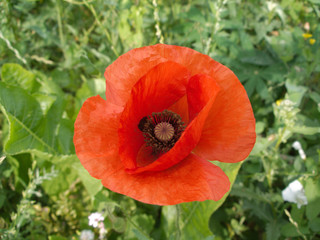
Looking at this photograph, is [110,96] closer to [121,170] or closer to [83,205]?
[121,170]

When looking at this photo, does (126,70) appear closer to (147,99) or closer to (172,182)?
(147,99)

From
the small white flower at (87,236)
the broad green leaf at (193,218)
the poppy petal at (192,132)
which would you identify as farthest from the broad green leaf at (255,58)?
the small white flower at (87,236)

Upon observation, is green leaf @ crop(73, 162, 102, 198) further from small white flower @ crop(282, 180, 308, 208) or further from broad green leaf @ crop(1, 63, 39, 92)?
small white flower @ crop(282, 180, 308, 208)

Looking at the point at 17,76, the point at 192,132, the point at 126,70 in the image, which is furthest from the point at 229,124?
the point at 17,76

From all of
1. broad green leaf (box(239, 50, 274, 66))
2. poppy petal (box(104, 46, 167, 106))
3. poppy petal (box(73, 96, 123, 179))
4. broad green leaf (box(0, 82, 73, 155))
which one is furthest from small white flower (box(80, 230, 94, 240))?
broad green leaf (box(239, 50, 274, 66))

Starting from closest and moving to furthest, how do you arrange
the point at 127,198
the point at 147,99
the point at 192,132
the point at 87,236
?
the point at 192,132 → the point at 147,99 → the point at 87,236 → the point at 127,198

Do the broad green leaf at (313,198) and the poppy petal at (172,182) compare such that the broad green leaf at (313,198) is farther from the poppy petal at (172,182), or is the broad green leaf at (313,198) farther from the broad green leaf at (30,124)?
the broad green leaf at (30,124)

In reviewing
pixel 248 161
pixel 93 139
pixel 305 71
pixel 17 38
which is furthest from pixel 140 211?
pixel 17 38
